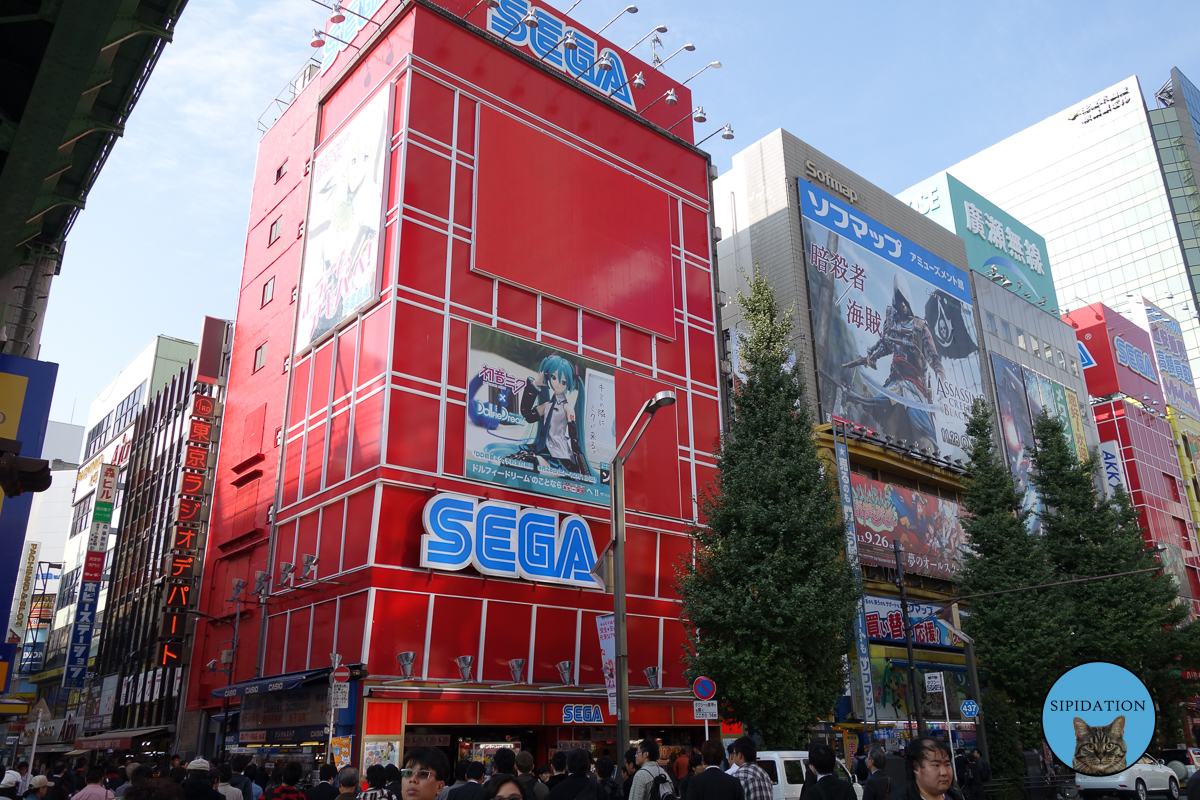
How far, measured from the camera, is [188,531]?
3319cm

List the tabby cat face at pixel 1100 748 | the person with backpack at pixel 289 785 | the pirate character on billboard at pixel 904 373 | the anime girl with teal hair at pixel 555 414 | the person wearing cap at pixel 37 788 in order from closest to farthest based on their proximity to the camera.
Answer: the tabby cat face at pixel 1100 748
the person wearing cap at pixel 37 788
the person with backpack at pixel 289 785
the anime girl with teal hair at pixel 555 414
the pirate character on billboard at pixel 904 373

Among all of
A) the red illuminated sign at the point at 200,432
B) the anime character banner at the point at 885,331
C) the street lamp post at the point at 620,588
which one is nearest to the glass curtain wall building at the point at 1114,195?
the anime character banner at the point at 885,331

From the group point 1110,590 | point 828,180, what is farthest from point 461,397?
point 828,180

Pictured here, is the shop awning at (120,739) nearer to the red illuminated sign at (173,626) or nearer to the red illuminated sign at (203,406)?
the red illuminated sign at (173,626)

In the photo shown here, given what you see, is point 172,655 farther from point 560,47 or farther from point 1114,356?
point 1114,356

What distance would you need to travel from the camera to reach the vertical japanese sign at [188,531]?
31.8 metres

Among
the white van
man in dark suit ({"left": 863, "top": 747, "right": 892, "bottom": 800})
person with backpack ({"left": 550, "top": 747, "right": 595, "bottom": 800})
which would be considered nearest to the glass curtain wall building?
the white van

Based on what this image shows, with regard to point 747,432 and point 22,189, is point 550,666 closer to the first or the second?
point 747,432

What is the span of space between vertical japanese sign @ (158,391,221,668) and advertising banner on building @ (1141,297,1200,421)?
68843mm

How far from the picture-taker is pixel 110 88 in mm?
11367

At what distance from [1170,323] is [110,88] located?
8496 centimetres

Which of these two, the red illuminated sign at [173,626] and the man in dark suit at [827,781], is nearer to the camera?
the man in dark suit at [827,781]

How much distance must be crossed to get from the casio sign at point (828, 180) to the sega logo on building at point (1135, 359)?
34.2 m

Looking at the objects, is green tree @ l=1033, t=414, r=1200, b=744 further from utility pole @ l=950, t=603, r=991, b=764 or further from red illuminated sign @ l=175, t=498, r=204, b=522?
red illuminated sign @ l=175, t=498, r=204, b=522
